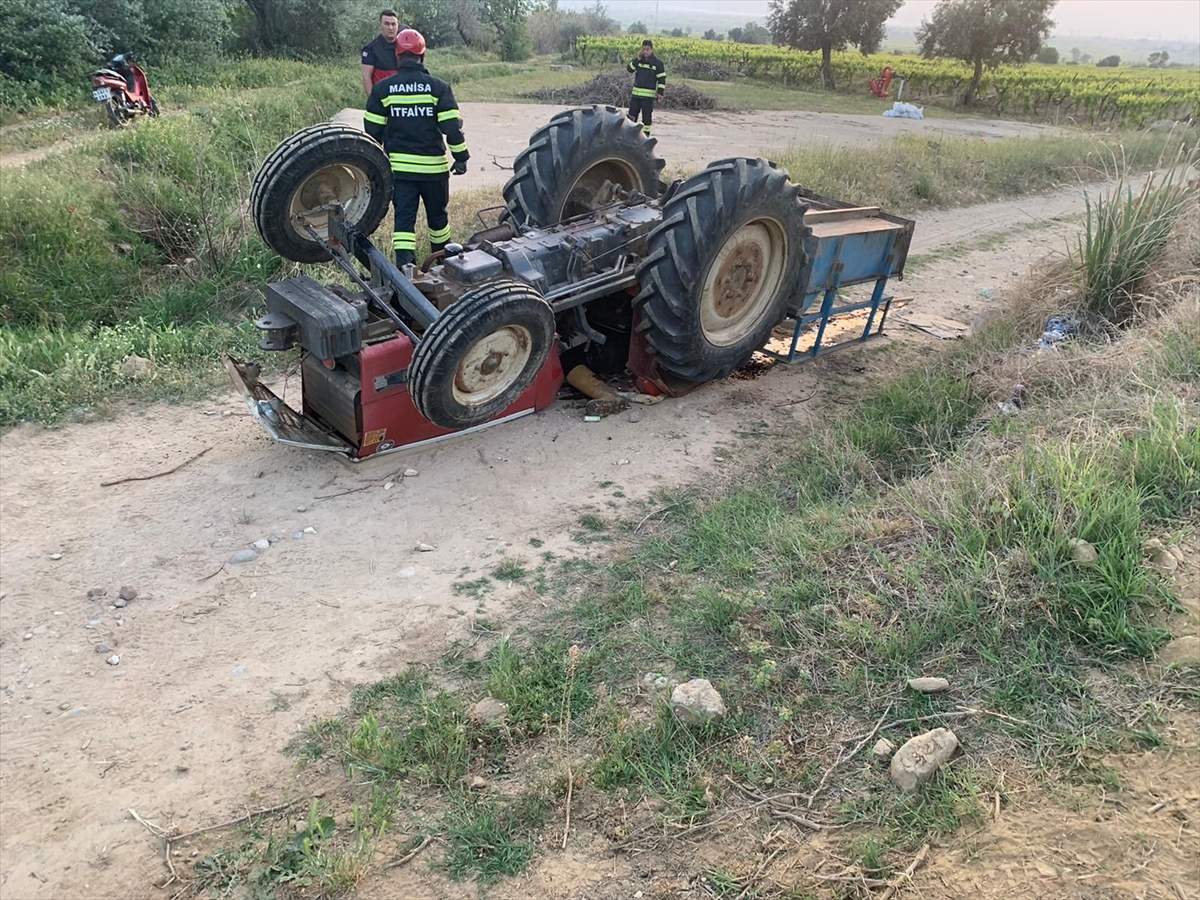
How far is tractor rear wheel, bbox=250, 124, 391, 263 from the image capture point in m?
4.53

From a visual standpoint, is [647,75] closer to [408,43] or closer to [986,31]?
[408,43]

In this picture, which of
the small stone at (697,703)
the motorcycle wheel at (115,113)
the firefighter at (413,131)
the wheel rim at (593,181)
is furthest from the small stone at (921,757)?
the motorcycle wheel at (115,113)

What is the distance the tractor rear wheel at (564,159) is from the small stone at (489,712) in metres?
3.85

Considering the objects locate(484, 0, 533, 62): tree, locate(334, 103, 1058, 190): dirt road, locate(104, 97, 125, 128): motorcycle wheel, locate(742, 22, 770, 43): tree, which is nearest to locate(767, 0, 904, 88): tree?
locate(334, 103, 1058, 190): dirt road

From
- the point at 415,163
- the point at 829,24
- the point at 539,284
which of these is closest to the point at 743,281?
the point at 539,284

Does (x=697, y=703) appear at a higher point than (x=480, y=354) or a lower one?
lower

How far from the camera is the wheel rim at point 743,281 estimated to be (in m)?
5.42

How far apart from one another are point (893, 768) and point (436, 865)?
4.72 feet

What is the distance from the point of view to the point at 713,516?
437 cm

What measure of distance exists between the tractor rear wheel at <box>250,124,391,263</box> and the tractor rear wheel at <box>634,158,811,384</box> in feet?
5.49

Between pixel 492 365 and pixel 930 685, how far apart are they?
2570 millimetres

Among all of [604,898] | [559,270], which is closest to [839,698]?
[604,898]

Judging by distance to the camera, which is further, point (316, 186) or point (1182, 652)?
point (316, 186)

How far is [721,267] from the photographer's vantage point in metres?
5.41
